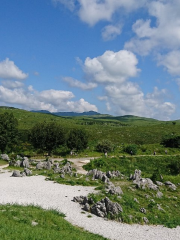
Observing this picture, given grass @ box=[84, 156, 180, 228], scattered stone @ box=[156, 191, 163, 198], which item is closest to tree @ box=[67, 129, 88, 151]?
grass @ box=[84, 156, 180, 228]

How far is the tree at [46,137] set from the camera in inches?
2323

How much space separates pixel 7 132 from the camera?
190 ft

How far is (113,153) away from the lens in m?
66.0

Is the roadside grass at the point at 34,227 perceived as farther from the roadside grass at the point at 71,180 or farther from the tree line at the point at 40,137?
the tree line at the point at 40,137

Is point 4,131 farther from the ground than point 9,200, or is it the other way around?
point 4,131

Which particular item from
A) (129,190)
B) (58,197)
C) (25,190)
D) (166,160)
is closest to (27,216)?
(58,197)

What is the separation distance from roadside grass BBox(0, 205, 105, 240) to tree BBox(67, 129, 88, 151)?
134ft

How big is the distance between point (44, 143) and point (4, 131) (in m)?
10.6

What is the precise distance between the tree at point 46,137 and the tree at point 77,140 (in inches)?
88.5

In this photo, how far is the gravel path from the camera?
20078mm

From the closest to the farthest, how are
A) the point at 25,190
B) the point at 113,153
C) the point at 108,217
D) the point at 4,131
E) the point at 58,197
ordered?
the point at 108,217 → the point at 58,197 → the point at 25,190 → the point at 4,131 → the point at 113,153

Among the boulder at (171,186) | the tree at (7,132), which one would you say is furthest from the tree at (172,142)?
the tree at (7,132)

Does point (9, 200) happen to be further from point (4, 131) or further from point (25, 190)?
point (4, 131)

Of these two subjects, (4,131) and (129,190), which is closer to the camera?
(129,190)
